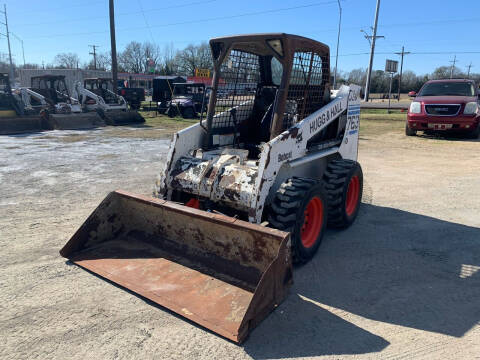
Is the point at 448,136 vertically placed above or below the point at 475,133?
below

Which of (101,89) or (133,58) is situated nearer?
(101,89)

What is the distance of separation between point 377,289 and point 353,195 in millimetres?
2021

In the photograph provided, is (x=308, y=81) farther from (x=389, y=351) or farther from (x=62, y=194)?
(x=62, y=194)

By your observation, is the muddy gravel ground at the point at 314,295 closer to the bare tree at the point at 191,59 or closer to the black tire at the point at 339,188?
the black tire at the point at 339,188

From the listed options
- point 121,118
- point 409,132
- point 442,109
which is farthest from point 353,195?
point 121,118

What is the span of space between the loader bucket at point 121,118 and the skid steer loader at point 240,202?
13.8 meters

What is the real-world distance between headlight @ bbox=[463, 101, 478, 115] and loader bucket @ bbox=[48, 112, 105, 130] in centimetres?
1468

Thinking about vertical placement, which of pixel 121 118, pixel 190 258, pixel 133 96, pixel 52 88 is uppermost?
pixel 52 88

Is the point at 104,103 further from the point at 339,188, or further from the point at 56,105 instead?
the point at 339,188

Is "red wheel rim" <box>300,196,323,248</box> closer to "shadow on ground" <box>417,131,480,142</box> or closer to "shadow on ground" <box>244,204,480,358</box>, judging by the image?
"shadow on ground" <box>244,204,480,358</box>

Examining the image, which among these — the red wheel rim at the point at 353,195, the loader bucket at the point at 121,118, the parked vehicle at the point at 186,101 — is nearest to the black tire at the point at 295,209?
the red wheel rim at the point at 353,195

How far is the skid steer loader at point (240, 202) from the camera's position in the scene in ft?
9.97

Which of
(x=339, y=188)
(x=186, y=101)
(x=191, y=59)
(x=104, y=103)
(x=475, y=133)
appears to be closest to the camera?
(x=339, y=188)

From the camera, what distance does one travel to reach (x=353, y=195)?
5199 mm
